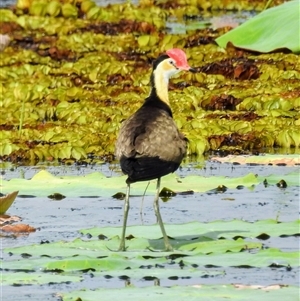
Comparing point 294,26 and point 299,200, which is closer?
point 299,200

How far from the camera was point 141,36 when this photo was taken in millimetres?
17594

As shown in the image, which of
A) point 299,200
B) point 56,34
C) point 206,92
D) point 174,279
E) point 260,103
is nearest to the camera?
point 174,279

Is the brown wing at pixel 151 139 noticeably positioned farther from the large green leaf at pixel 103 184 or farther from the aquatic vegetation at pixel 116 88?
the aquatic vegetation at pixel 116 88

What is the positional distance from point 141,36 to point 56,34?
1812 mm

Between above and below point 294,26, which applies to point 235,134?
below

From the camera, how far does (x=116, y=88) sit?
550 inches

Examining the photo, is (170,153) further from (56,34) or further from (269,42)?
(56,34)

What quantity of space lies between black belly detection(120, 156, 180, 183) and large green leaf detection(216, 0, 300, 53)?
5.50 metres

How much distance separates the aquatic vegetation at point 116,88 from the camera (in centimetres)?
1130

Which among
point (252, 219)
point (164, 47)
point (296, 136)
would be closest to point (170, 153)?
point (252, 219)

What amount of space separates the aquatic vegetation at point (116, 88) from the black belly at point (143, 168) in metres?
3.50

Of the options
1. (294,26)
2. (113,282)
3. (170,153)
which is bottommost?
(113,282)

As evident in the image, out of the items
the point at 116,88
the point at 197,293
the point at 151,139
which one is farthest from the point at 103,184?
the point at 116,88

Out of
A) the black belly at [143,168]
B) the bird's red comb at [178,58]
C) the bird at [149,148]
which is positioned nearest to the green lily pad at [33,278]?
the bird at [149,148]
